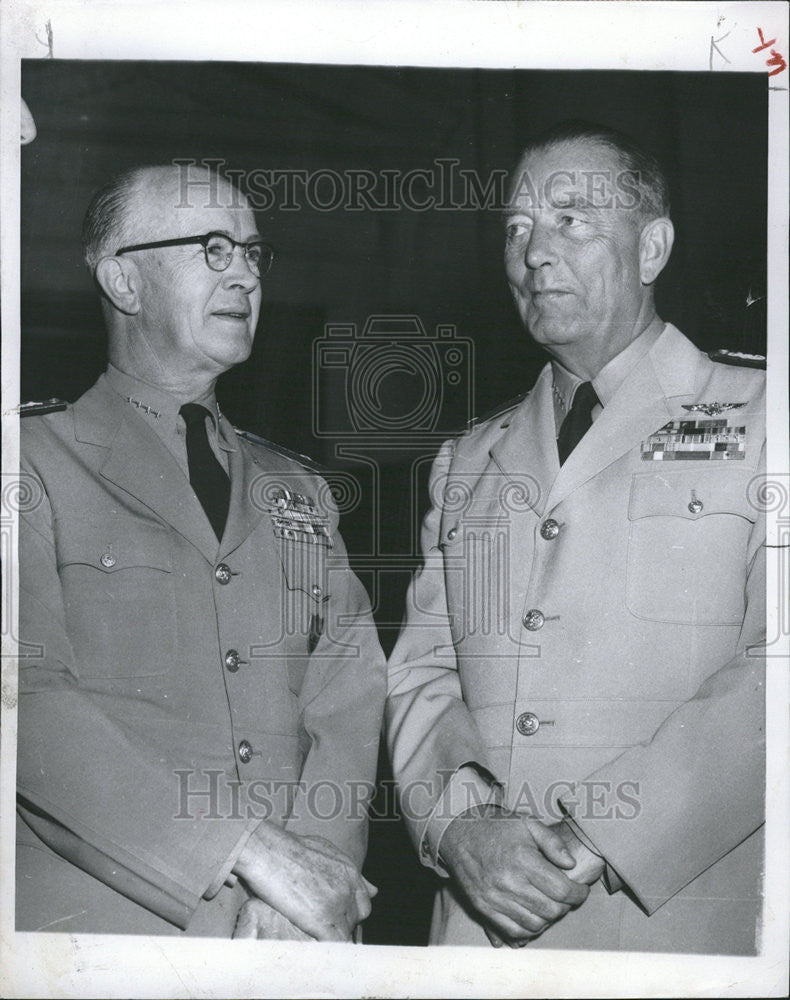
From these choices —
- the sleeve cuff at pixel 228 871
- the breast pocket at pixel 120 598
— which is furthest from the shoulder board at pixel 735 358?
the sleeve cuff at pixel 228 871

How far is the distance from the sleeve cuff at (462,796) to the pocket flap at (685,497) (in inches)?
25.1

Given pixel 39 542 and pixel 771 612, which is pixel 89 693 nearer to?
pixel 39 542

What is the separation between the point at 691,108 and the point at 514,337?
646mm

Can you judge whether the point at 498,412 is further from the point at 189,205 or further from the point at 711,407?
the point at 189,205

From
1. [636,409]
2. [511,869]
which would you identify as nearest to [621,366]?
[636,409]

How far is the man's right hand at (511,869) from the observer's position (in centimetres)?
265

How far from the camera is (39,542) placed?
2805 millimetres

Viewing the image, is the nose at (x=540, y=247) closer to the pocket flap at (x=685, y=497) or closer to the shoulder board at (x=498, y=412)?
the shoulder board at (x=498, y=412)

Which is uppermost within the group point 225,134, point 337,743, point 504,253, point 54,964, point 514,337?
point 225,134

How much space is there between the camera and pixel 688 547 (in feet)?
8.85

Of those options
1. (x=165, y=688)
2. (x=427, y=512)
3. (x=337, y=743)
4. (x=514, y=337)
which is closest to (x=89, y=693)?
(x=165, y=688)

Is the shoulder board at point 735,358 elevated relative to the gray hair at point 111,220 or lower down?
lower down

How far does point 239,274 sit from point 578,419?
811 mm

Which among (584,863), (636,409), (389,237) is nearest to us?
(584,863)
